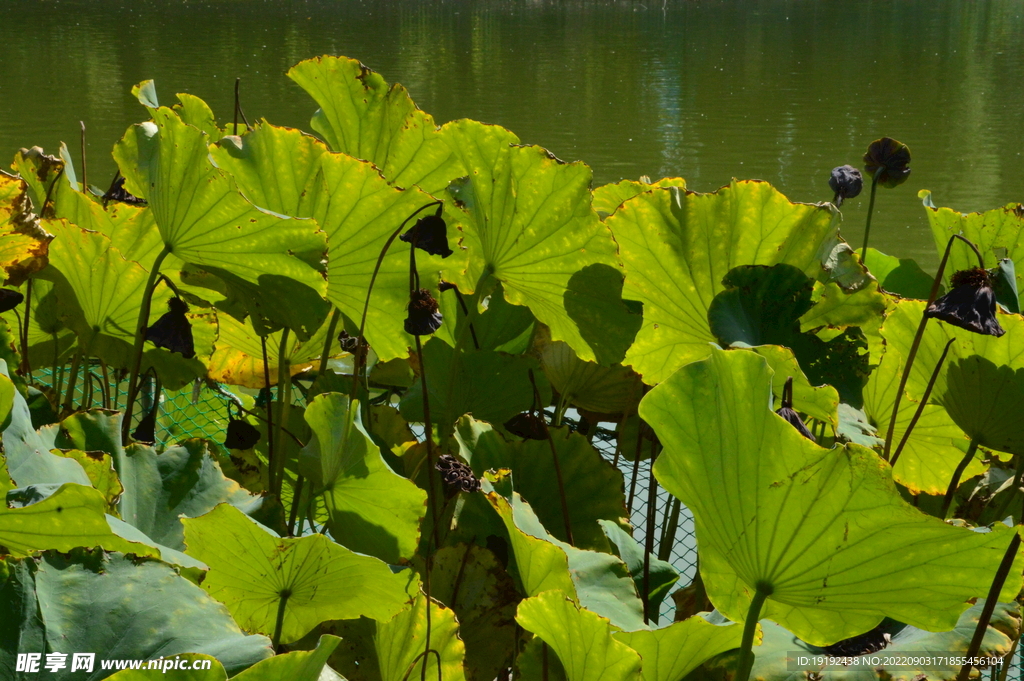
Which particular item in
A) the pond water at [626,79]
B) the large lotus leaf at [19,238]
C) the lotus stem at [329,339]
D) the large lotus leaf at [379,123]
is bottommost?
the pond water at [626,79]

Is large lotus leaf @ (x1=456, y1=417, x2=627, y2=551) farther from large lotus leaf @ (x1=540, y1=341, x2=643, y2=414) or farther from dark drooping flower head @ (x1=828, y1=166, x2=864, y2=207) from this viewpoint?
dark drooping flower head @ (x1=828, y1=166, x2=864, y2=207)

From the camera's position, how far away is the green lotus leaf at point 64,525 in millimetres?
391

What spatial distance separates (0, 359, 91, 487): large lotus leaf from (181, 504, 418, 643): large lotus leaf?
61mm

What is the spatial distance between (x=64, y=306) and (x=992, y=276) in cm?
63

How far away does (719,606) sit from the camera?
461 mm

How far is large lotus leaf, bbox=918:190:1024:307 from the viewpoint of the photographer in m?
0.78

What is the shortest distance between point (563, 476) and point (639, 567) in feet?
0.32

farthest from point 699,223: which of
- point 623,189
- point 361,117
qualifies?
point 361,117

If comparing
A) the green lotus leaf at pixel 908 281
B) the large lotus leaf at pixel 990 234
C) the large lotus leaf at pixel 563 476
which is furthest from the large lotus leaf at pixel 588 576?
the green lotus leaf at pixel 908 281

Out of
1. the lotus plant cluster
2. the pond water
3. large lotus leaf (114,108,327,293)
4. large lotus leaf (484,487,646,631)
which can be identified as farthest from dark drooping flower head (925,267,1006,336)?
the pond water

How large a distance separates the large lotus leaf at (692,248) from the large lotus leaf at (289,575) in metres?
0.27

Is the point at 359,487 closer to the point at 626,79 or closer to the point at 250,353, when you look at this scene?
the point at 250,353

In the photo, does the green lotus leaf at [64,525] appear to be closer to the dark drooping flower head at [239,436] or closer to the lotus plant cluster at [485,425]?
the lotus plant cluster at [485,425]

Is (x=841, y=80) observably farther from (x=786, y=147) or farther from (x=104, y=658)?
(x=104, y=658)
